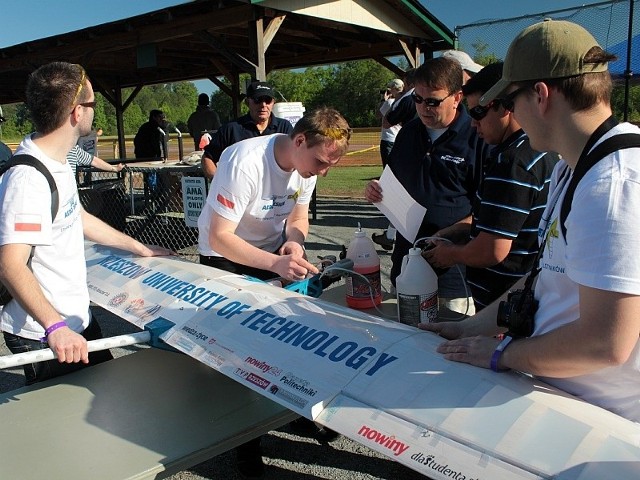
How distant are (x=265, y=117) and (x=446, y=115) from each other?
329 centimetres

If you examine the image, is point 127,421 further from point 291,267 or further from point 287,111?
point 287,111

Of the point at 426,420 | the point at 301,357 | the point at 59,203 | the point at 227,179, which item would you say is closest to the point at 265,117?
the point at 227,179

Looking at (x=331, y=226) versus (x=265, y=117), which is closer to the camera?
(x=265, y=117)

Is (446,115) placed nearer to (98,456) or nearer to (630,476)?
(630,476)

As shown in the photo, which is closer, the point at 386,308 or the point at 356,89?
the point at 386,308

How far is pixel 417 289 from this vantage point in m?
2.25

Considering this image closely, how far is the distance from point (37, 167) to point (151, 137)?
31.9 ft

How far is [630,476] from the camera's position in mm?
1195

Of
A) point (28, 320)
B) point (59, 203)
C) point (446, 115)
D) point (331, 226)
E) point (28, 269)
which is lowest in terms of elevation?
point (331, 226)

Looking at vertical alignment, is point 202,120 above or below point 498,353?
above

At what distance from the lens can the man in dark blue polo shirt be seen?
567cm

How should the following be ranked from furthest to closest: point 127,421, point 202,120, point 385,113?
point 202,120 → point 385,113 → point 127,421

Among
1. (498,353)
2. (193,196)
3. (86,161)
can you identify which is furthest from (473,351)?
(86,161)

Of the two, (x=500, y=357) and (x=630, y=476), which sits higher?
(x=500, y=357)
